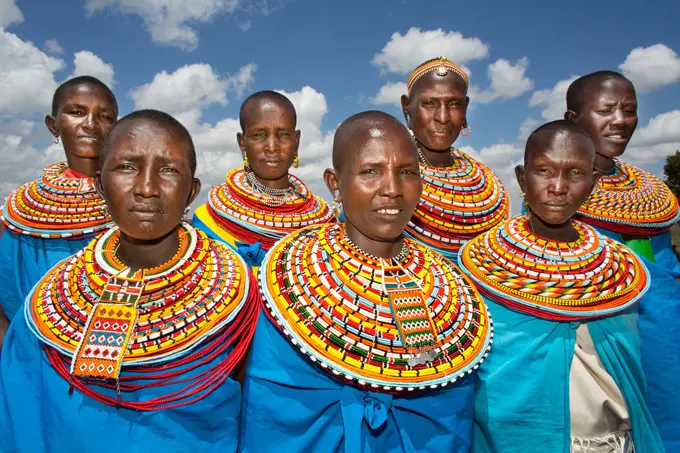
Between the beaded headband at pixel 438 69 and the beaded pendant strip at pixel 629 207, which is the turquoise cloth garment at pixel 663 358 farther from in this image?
the beaded headband at pixel 438 69

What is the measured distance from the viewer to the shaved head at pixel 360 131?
8.07ft

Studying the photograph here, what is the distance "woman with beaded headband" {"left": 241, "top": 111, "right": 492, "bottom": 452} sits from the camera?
7.30 feet

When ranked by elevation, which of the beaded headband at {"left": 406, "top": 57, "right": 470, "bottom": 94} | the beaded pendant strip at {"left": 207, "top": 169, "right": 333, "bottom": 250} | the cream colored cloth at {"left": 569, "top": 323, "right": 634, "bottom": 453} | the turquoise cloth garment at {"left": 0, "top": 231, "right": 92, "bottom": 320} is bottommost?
the cream colored cloth at {"left": 569, "top": 323, "right": 634, "bottom": 453}

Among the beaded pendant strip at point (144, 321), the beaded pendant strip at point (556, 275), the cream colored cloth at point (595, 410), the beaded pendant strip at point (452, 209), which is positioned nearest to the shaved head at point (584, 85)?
the beaded pendant strip at point (452, 209)

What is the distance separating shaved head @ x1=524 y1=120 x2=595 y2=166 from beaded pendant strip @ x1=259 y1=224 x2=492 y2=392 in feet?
3.48

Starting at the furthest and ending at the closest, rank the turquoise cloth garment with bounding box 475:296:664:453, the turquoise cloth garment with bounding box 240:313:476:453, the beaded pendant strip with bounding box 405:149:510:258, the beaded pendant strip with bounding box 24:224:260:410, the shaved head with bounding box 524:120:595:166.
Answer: the beaded pendant strip with bounding box 405:149:510:258, the shaved head with bounding box 524:120:595:166, the turquoise cloth garment with bounding box 475:296:664:453, the turquoise cloth garment with bounding box 240:313:476:453, the beaded pendant strip with bounding box 24:224:260:410

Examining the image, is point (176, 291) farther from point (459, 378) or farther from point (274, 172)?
point (274, 172)

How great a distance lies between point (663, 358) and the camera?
10.4ft

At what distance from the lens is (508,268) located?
2932mm

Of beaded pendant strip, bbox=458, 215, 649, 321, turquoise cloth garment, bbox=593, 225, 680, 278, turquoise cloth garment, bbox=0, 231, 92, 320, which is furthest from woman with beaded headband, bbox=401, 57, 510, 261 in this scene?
turquoise cloth garment, bbox=0, 231, 92, 320

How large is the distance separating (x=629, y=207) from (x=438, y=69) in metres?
2.12

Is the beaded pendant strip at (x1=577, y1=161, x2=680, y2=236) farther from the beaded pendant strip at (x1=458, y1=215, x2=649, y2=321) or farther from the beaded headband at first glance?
the beaded headband

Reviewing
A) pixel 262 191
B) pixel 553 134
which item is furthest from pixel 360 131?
pixel 262 191

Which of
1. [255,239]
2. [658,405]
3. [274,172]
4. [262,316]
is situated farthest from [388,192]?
[658,405]
